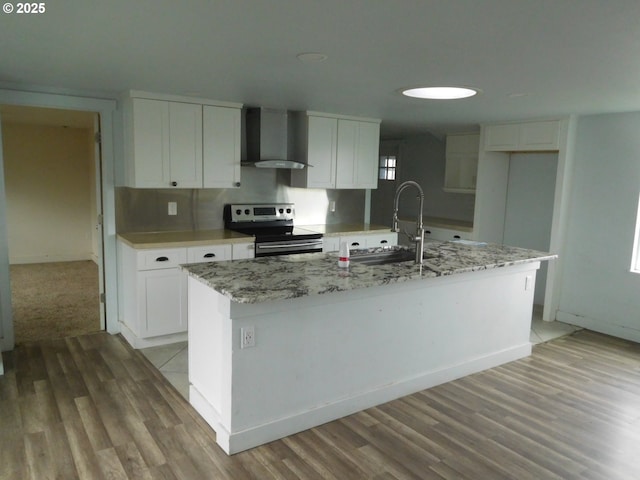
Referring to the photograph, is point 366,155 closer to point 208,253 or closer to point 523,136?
point 523,136

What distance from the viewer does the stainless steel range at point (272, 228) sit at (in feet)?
15.1

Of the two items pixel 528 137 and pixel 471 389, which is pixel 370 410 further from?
pixel 528 137

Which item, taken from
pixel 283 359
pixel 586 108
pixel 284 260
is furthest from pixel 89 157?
pixel 586 108

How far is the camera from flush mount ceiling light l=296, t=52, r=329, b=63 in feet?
8.61

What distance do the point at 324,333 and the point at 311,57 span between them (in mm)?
1594

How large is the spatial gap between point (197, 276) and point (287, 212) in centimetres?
272

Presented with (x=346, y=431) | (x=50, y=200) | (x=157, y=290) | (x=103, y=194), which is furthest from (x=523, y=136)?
(x=50, y=200)

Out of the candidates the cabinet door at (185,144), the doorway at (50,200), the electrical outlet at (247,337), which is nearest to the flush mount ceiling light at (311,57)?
the electrical outlet at (247,337)

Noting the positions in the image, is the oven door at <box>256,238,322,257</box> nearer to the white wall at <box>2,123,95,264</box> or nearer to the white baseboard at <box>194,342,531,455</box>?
the white baseboard at <box>194,342,531,455</box>

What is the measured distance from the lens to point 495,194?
577 centimetres

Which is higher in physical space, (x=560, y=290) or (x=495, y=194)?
(x=495, y=194)

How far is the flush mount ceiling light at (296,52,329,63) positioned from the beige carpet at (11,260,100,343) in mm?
3245

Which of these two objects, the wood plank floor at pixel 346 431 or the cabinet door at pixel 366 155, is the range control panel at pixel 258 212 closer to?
the cabinet door at pixel 366 155

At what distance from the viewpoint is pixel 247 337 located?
2.55m
